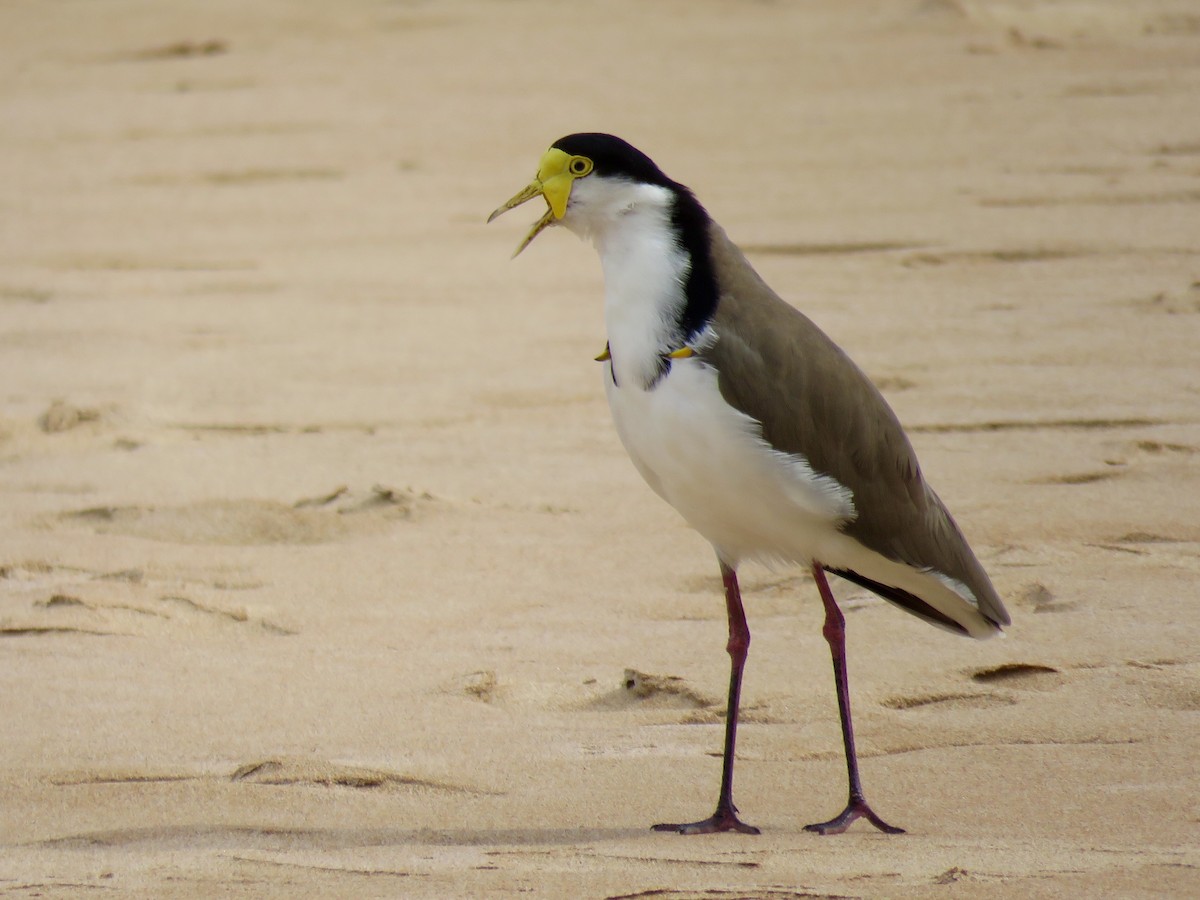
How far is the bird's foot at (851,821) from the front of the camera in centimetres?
308

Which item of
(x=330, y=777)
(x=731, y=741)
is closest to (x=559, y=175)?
(x=731, y=741)

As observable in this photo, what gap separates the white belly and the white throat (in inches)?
2.3

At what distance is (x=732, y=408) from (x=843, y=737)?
666mm

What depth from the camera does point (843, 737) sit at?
10.9 feet

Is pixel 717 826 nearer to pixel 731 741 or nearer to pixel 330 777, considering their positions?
pixel 731 741

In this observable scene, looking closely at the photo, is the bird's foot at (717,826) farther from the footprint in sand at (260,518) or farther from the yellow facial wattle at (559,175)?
the footprint in sand at (260,518)

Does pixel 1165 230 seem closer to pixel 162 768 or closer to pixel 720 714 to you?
pixel 720 714

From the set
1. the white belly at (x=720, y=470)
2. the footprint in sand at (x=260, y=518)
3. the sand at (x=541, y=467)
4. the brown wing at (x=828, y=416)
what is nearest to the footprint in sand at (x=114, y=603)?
the sand at (x=541, y=467)

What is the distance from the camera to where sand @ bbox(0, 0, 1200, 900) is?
3.18m

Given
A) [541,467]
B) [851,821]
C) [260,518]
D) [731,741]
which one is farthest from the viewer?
[541,467]

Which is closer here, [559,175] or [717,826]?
[717,826]

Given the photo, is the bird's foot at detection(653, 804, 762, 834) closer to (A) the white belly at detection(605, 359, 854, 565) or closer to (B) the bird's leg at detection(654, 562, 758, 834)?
(B) the bird's leg at detection(654, 562, 758, 834)

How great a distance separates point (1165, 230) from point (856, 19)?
12.7ft

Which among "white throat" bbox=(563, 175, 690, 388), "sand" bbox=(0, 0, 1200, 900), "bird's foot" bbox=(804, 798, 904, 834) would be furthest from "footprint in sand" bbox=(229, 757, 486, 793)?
"white throat" bbox=(563, 175, 690, 388)
